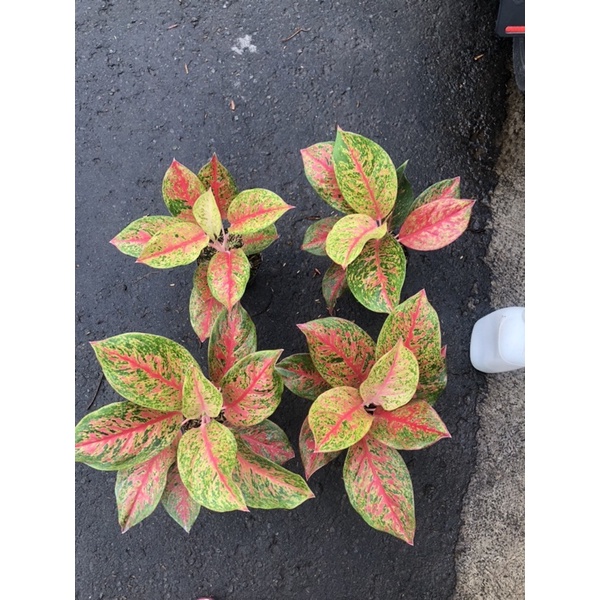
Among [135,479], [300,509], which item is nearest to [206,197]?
[135,479]

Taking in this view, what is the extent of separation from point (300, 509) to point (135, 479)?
65cm

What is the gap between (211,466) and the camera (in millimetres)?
1029

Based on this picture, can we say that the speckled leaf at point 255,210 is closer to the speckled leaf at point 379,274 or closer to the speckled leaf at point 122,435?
the speckled leaf at point 379,274

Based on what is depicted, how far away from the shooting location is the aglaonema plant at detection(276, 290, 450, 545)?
1088 mm

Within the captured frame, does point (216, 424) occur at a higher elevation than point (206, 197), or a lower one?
lower

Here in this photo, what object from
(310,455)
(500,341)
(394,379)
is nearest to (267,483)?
(310,455)

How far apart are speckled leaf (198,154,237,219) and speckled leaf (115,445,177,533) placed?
0.56m

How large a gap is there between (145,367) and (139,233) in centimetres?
30

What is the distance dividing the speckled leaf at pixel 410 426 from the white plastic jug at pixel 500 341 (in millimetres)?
360

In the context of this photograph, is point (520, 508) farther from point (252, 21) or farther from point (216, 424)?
point (252, 21)

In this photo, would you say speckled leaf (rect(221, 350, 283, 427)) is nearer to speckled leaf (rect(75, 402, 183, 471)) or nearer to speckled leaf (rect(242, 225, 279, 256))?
speckled leaf (rect(75, 402, 183, 471))

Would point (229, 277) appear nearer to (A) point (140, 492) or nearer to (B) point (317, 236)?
(B) point (317, 236)

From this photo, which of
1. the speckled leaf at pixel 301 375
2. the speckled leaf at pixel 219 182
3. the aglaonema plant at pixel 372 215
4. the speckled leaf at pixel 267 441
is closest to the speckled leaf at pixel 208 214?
the speckled leaf at pixel 219 182

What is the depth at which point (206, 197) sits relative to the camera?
3.50 feet
